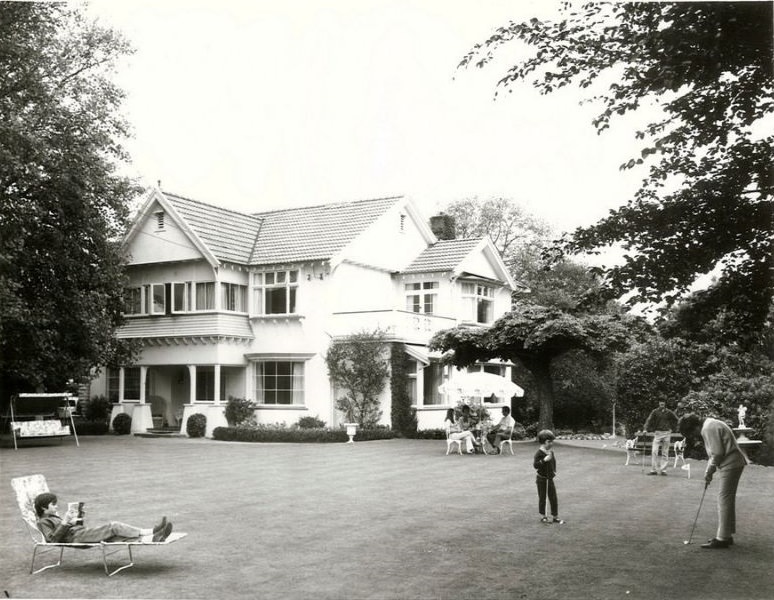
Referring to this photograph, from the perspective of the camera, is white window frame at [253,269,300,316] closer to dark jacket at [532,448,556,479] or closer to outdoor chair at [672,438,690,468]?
outdoor chair at [672,438,690,468]

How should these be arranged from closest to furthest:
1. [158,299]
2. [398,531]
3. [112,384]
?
[398,531]
[158,299]
[112,384]

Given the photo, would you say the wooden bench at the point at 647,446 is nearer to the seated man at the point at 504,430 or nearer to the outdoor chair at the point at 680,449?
the outdoor chair at the point at 680,449

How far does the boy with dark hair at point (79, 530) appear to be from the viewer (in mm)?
7898

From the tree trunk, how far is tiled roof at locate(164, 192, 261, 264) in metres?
11.1

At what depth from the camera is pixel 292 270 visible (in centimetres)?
2873

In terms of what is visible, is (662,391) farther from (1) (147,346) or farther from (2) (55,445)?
(1) (147,346)

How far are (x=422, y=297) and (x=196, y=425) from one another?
899 cm

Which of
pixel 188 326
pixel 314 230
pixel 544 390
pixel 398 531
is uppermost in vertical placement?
pixel 314 230

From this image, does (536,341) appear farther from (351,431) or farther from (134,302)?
(134,302)

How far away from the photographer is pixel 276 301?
29188 mm

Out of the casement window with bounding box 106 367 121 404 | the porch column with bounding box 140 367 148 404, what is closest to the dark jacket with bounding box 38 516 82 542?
the porch column with bounding box 140 367 148 404

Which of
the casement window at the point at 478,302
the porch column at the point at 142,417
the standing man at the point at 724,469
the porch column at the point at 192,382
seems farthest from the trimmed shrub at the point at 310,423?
the standing man at the point at 724,469

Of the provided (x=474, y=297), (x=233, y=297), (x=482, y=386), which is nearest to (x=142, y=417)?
(x=233, y=297)

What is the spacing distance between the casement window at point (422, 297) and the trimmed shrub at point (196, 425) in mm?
8073
